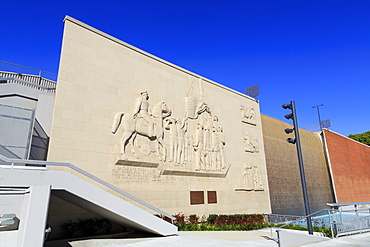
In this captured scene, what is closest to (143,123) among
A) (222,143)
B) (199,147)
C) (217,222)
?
(199,147)

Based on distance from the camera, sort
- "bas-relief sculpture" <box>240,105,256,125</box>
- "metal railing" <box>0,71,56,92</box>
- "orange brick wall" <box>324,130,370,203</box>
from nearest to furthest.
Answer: "metal railing" <box>0,71,56,92</box> → "bas-relief sculpture" <box>240,105,256,125</box> → "orange brick wall" <box>324,130,370,203</box>

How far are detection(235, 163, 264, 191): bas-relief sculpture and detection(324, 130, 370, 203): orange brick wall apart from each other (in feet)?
47.5

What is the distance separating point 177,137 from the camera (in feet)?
42.1

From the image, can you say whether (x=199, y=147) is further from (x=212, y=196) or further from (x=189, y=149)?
(x=212, y=196)

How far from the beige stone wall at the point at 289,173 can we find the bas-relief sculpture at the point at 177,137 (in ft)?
21.9

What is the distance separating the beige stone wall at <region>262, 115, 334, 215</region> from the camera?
64.5ft

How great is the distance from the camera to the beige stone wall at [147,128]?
32.4 feet

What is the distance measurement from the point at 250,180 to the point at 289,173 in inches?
272

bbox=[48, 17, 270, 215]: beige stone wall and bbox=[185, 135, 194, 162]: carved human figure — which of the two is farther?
bbox=[185, 135, 194, 162]: carved human figure

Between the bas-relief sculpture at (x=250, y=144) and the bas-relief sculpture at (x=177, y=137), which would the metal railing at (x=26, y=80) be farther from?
the bas-relief sculpture at (x=250, y=144)

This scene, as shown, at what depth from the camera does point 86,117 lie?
10.1 meters

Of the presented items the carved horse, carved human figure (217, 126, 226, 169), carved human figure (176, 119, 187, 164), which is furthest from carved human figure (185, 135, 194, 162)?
carved human figure (217, 126, 226, 169)

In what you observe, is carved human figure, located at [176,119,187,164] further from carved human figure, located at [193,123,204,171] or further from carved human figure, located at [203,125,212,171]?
carved human figure, located at [203,125,212,171]

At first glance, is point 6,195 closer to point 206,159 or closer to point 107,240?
point 107,240
